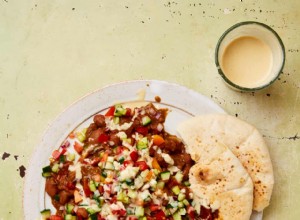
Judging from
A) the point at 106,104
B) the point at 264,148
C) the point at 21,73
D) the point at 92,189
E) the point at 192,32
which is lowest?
the point at 92,189

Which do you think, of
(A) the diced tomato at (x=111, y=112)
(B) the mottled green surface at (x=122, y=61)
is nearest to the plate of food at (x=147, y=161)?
(A) the diced tomato at (x=111, y=112)

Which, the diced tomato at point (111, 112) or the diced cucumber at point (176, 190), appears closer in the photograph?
the diced cucumber at point (176, 190)

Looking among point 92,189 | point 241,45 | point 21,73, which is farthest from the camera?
point 21,73

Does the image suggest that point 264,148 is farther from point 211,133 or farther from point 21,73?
point 21,73

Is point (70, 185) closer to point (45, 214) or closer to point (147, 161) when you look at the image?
point (45, 214)

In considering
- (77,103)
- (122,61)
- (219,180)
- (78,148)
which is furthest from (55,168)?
(219,180)

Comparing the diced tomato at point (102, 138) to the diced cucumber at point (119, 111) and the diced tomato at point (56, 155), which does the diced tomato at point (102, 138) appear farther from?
the diced tomato at point (56, 155)

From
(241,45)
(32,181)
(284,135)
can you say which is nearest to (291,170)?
(284,135)
